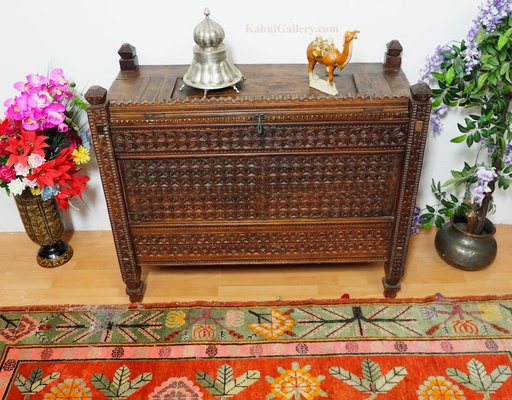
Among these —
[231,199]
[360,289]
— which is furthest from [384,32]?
[360,289]

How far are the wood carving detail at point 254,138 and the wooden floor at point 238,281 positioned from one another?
0.70 metres

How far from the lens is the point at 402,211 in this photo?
199 centimetres

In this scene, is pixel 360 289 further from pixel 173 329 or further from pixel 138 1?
pixel 138 1

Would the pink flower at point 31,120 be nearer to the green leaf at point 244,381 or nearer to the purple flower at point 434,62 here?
the green leaf at point 244,381

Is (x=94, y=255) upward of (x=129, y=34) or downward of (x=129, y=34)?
downward

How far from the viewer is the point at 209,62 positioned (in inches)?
73.9

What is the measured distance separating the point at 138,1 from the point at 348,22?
818mm

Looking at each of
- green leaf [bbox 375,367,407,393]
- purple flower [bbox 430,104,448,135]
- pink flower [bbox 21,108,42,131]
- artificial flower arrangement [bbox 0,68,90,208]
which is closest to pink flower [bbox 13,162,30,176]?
artificial flower arrangement [bbox 0,68,90,208]

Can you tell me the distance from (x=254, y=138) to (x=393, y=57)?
2.13 feet

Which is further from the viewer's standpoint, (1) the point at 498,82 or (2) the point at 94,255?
(2) the point at 94,255

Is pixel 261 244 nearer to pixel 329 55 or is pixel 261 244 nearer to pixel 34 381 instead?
pixel 329 55

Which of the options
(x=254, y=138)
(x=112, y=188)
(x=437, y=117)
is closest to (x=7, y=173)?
(x=112, y=188)

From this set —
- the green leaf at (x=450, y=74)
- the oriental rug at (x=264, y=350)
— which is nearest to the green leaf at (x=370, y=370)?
→ the oriental rug at (x=264, y=350)

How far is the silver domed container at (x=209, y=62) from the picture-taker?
6.03ft
